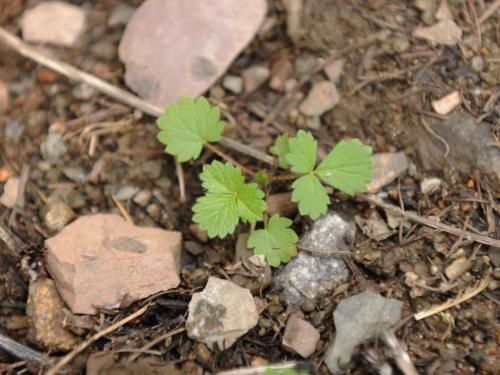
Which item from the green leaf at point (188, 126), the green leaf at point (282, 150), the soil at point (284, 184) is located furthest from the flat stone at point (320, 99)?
the green leaf at point (188, 126)

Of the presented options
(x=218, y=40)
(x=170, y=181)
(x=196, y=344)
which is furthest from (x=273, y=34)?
(x=196, y=344)

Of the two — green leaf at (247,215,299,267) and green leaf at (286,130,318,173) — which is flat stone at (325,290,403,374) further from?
green leaf at (286,130,318,173)

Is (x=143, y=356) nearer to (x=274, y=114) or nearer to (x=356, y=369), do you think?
(x=356, y=369)

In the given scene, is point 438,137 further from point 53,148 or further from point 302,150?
point 53,148

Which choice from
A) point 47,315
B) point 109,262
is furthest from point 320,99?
point 47,315

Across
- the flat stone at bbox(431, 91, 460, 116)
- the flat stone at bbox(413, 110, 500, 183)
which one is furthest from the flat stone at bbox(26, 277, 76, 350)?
the flat stone at bbox(431, 91, 460, 116)

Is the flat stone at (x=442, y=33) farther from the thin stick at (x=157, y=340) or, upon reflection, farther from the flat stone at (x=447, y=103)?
the thin stick at (x=157, y=340)
